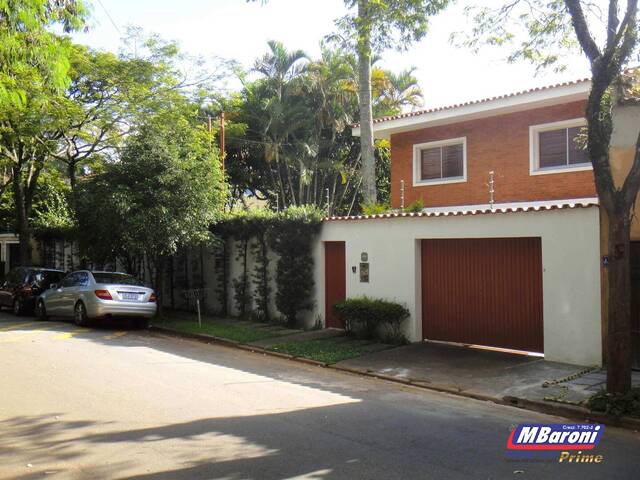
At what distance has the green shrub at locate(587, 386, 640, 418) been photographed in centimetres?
696

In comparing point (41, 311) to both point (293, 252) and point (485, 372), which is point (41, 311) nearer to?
point (293, 252)

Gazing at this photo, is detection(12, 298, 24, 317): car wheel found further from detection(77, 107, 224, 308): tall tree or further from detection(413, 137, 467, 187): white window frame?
detection(413, 137, 467, 187): white window frame

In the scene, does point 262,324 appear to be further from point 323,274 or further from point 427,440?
point 427,440

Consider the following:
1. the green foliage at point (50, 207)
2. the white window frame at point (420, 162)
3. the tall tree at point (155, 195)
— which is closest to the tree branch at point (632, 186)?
the white window frame at point (420, 162)

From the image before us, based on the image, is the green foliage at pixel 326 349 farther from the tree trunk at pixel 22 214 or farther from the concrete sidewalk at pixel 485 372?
the tree trunk at pixel 22 214

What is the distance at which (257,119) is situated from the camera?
27.8 metres

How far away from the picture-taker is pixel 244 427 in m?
6.28

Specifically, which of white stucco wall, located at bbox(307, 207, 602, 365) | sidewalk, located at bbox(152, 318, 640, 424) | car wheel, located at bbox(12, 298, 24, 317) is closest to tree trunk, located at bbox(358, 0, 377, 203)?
white stucco wall, located at bbox(307, 207, 602, 365)

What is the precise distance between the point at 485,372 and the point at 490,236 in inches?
107

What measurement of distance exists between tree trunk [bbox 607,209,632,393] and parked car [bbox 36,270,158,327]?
11053 mm

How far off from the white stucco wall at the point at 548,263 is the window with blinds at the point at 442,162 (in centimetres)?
440

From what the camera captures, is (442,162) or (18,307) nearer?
(442,162)

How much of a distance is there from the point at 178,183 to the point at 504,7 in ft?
30.4

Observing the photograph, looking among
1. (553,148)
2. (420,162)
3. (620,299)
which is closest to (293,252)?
(420,162)
